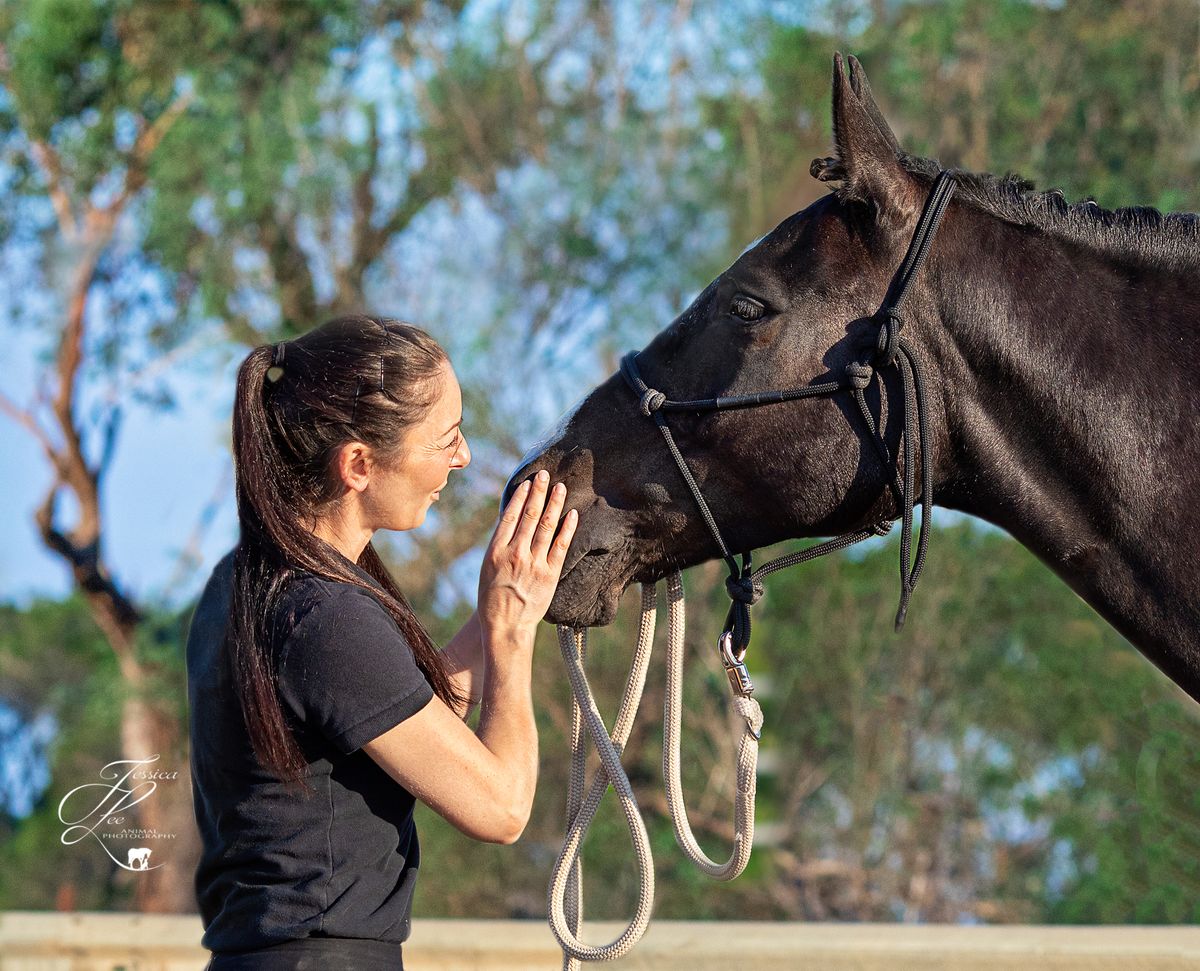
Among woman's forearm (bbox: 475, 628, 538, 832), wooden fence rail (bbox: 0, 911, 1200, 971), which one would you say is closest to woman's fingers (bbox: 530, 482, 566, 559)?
woman's forearm (bbox: 475, 628, 538, 832)

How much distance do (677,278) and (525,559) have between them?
5.70m

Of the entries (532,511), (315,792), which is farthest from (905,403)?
(315,792)

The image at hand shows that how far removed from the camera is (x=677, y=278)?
24.2 feet

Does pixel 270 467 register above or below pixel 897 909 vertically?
above

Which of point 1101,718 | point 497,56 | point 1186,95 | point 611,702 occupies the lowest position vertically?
point 611,702

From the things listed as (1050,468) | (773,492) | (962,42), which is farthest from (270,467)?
(962,42)

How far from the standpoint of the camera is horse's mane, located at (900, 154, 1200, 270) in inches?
78.6

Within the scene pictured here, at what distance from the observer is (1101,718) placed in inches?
236

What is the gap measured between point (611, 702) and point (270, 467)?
4.60 meters

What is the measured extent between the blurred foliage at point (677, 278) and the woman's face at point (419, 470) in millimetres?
4282

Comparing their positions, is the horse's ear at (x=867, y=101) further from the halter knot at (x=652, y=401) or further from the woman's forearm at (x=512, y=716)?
the woman's forearm at (x=512, y=716)

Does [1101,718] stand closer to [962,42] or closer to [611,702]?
[611,702]

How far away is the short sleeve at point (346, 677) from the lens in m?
1.62

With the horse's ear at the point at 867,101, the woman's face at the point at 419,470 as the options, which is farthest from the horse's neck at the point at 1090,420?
the woman's face at the point at 419,470
